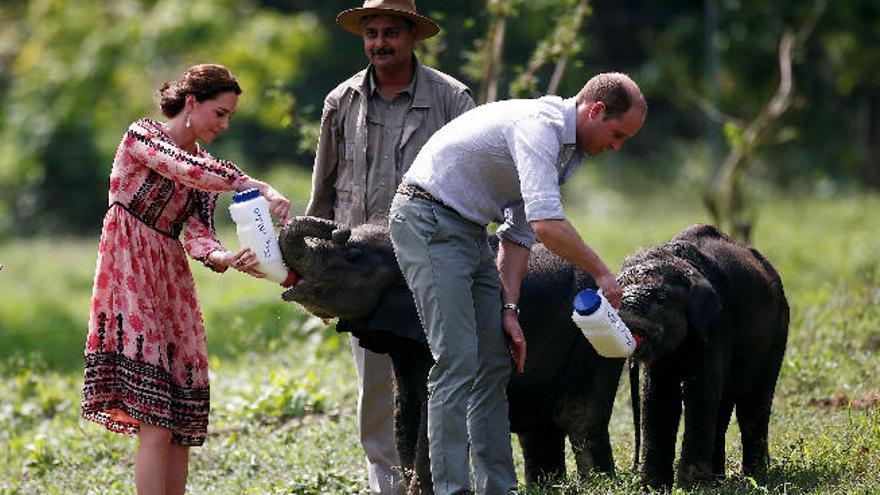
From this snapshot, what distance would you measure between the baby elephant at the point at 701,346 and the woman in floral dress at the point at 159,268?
1803 mm

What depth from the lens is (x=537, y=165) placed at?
6.49 metres

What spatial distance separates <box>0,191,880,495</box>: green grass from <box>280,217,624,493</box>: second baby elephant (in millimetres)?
422

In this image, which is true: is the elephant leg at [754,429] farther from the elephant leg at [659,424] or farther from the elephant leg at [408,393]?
the elephant leg at [408,393]

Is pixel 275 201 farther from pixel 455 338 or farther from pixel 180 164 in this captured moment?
pixel 455 338

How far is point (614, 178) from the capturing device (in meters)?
27.8

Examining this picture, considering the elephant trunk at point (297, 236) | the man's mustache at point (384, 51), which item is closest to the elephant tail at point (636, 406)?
the elephant trunk at point (297, 236)

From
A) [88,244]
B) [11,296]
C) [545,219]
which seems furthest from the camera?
[88,244]

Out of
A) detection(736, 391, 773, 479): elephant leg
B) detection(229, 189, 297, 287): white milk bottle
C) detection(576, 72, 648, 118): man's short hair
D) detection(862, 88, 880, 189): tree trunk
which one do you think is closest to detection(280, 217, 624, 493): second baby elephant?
detection(229, 189, 297, 287): white milk bottle

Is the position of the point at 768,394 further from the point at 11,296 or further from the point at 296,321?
the point at 11,296

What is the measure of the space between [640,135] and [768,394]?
2088 centimetres

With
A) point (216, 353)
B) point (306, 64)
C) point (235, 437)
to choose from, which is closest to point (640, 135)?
point (306, 64)

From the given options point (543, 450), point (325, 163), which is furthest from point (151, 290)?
point (543, 450)

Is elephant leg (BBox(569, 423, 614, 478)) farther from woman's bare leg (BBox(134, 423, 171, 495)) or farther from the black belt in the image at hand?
woman's bare leg (BBox(134, 423, 171, 495))

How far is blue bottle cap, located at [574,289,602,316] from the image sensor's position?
663 centimetres
